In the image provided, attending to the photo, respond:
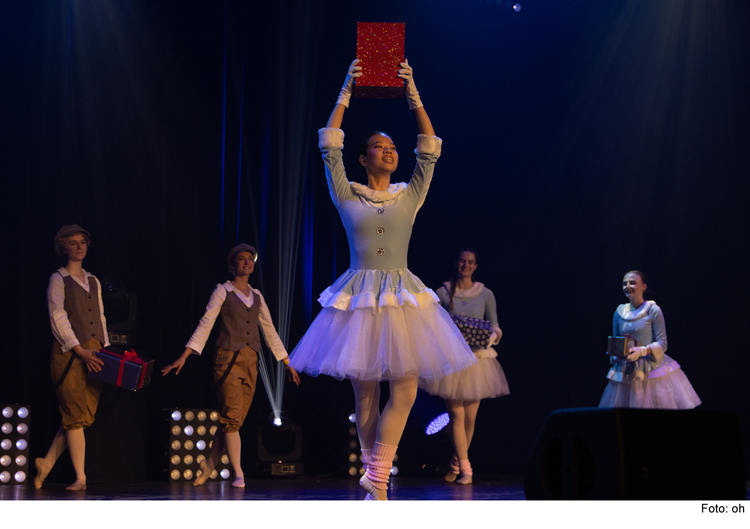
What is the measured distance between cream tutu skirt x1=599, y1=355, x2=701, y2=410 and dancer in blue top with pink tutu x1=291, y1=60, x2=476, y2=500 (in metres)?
2.56

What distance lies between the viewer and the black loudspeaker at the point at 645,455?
196 cm

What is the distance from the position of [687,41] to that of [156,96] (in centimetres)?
438

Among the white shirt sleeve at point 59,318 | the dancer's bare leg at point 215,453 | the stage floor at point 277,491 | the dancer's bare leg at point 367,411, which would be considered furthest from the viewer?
the dancer's bare leg at point 215,453

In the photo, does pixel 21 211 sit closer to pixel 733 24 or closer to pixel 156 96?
pixel 156 96

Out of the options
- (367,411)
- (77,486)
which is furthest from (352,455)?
(367,411)

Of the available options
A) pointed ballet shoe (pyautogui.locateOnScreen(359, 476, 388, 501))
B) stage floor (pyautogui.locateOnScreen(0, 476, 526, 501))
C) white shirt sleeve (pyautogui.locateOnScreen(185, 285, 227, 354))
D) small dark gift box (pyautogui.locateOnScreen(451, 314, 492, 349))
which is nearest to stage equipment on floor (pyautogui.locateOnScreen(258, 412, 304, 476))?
stage floor (pyautogui.locateOnScreen(0, 476, 526, 501))

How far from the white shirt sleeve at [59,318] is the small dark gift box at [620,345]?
355cm

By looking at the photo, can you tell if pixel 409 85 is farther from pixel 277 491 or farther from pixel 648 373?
pixel 648 373

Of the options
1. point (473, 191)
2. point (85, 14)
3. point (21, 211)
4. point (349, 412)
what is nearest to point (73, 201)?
point (21, 211)

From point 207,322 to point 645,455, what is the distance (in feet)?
12.1

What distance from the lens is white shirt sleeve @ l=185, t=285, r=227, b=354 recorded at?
16.9 ft

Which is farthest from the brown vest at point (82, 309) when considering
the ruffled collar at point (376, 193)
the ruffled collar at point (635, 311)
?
the ruffled collar at point (635, 311)

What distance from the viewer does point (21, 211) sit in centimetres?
549

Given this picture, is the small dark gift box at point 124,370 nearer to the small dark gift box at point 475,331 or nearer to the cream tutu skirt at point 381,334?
the cream tutu skirt at point 381,334
